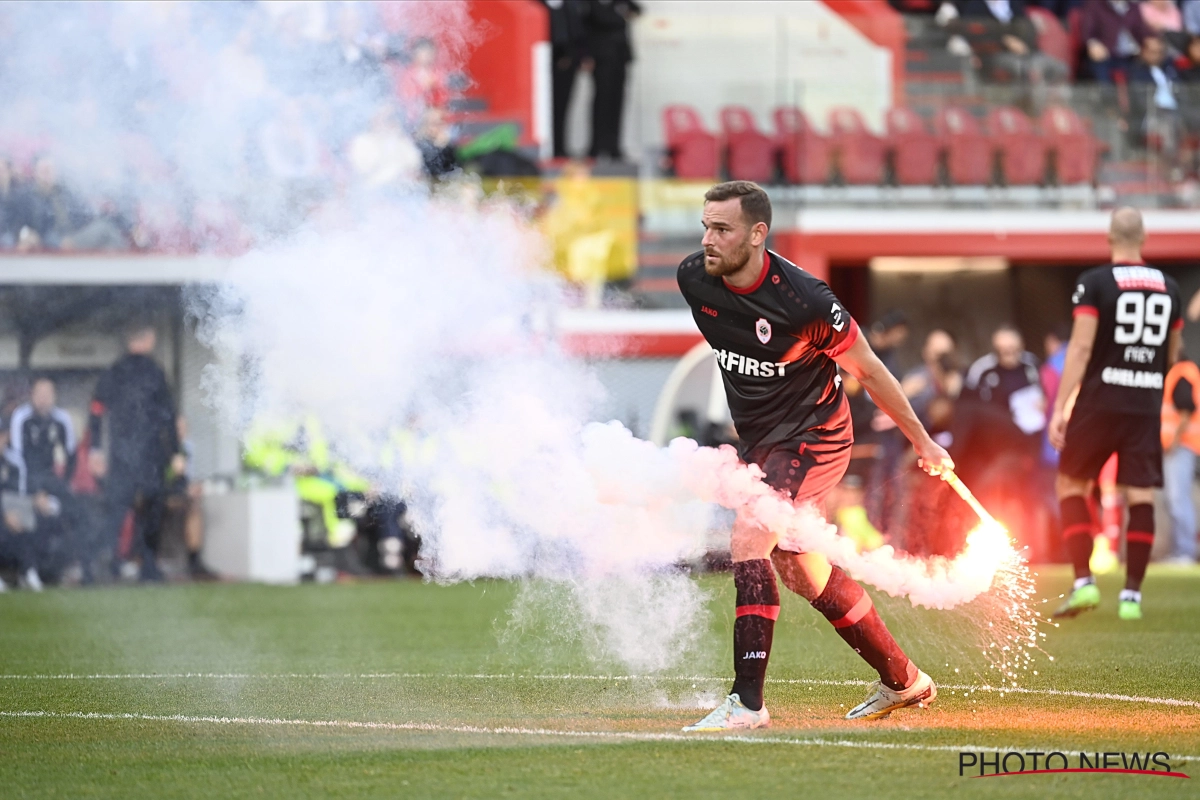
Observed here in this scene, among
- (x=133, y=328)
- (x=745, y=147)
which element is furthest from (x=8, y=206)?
(x=745, y=147)

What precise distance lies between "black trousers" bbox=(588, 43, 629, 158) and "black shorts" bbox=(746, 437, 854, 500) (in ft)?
41.4

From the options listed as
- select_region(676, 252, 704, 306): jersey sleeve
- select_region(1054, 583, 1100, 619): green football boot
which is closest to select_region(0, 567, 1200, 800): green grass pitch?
select_region(1054, 583, 1100, 619): green football boot

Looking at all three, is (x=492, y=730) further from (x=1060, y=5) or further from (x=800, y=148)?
(x=1060, y=5)

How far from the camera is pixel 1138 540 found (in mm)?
10180

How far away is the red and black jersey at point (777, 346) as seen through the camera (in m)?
6.22

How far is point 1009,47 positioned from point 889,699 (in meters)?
15.3

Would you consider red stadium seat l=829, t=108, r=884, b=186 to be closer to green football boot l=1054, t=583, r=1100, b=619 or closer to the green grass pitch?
the green grass pitch

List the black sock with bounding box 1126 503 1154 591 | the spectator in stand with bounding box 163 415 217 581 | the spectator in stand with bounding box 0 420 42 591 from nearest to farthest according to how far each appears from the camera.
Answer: the black sock with bounding box 1126 503 1154 591 < the spectator in stand with bounding box 0 420 42 591 < the spectator in stand with bounding box 163 415 217 581

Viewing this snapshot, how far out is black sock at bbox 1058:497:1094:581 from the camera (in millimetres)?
10055

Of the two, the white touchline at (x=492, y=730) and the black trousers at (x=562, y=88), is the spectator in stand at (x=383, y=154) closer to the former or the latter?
the white touchline at (x=492, y=730)

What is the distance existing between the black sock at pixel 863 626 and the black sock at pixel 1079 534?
3.96m

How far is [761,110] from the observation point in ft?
63.3

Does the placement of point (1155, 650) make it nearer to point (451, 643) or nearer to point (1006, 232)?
point (451, 643)

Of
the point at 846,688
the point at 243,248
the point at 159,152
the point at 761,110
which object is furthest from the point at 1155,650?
the point at 761,110
